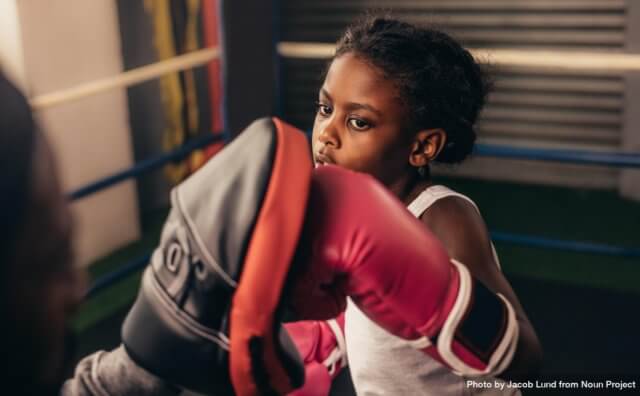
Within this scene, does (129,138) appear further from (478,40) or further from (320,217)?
(320,217)

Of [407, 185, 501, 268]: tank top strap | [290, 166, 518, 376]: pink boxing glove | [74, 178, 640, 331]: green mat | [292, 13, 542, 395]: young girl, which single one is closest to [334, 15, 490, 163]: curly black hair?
[292, 13, 542, 395]: young girl

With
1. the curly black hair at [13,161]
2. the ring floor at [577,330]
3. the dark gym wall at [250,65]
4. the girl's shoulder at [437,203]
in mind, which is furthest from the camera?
the dark gym wall at [250,65]

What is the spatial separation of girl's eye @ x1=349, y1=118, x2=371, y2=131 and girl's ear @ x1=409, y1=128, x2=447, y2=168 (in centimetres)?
10

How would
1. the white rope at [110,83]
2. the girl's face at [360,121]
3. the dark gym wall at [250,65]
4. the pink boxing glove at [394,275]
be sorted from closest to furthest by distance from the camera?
the pink boxing glove at [394,275] → the girl's face at [360,121] → the white rope at [110,83] → the dark gym wall at [250,65]

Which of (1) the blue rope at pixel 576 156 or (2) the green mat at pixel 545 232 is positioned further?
(2) the green mat at pixel 545 232

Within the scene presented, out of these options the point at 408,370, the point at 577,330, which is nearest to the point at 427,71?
the point at 408,370

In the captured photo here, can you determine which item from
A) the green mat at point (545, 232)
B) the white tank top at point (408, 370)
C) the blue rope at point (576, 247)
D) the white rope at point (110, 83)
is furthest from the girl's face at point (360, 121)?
the green mat at point (545, 232)

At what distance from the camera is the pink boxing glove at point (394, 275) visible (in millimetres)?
631

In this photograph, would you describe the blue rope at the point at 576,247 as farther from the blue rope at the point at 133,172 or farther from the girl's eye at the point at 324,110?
the girl's eye at the point at 324,110

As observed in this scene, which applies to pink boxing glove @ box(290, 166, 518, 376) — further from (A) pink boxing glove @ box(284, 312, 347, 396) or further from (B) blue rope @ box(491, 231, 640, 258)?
(B) blue rope @ box(491, 231, 640, 258)

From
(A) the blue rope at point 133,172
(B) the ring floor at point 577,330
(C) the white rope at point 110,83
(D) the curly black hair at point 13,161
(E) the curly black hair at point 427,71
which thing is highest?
(D) the curly black hair at point 13,161

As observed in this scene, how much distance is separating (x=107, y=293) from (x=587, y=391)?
155 centimetres

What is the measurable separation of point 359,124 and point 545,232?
1985mm

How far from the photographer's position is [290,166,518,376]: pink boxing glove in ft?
2.07
